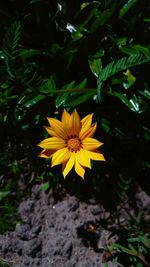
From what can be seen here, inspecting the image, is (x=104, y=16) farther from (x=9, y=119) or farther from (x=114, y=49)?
(x=9, y=119)

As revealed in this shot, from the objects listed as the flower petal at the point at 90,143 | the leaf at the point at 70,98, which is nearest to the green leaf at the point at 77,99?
the leaf at the point at 70,98

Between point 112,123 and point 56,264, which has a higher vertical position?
point 112,123

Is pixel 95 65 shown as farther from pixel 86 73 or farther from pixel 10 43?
pixel 10 43

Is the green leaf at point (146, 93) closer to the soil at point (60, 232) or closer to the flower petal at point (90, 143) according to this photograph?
the flower petal at point (90, 143)

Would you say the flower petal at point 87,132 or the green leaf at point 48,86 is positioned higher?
the green leaf at point 48,86

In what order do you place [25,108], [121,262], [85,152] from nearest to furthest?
1. [85,152]
2. [25,108]
3. [121,262]

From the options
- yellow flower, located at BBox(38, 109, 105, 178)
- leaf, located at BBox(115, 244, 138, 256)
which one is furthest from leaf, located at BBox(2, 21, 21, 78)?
leaf, located at BBox(115, 244, 138, 256)

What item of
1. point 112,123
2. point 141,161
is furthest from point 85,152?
point 141,161

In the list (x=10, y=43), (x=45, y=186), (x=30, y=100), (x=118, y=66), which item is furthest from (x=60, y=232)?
(x=10, y=43)
